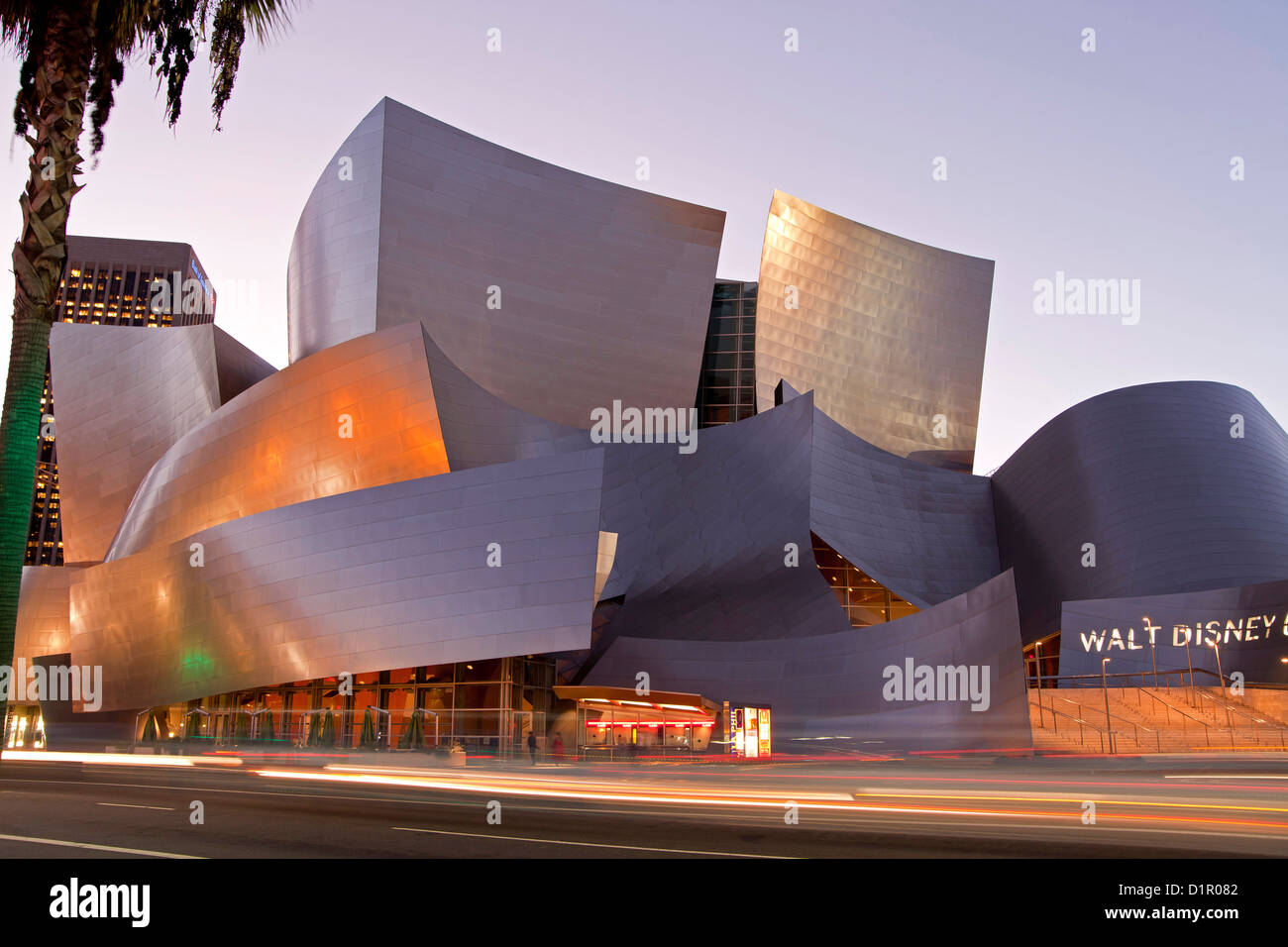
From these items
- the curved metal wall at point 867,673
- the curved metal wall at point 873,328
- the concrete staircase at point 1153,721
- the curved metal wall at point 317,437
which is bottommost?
the concrete staircase at point 1153,721

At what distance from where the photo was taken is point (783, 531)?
108 ft

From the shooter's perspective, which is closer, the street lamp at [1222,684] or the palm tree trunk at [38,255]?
the palm tree trunk at [38,255]

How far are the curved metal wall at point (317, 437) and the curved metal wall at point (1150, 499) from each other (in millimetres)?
24798

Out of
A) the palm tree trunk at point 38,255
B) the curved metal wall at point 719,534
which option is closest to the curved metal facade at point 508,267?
the curved metal wall at point 719,534

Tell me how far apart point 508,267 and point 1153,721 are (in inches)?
973

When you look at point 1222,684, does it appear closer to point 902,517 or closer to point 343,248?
point 902,517

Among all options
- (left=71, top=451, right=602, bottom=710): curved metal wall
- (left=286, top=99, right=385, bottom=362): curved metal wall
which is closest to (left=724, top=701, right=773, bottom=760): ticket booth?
(left=71, top=451, right=602, bottom=710): curved metal wall

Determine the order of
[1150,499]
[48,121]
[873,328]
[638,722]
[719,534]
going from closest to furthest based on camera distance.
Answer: [48,121] → [638,722] → [719,534] → [1150,499] → [873,328]

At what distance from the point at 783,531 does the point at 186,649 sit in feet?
60.4

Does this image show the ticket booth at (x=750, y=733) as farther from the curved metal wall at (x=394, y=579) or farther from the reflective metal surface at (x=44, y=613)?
the reflective metal surface at (x=44, y=613)

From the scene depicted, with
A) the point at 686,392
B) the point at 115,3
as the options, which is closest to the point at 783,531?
the point at 686,392

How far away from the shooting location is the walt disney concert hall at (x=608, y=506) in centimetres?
2198

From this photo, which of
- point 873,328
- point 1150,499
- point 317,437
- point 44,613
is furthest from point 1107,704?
point 44,613

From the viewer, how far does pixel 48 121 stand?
1221 cm
